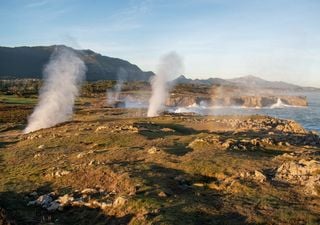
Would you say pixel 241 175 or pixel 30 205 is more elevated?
pixel 241 175

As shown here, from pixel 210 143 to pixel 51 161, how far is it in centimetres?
1242

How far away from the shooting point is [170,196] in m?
20.7

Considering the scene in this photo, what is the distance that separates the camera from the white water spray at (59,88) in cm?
6319

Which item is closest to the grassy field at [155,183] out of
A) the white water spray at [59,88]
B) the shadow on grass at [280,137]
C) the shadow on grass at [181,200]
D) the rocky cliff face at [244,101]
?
the shadow on grass at [181,200]

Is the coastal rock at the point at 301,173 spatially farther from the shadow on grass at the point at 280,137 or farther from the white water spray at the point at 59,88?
the white water spray at the point at 59,88

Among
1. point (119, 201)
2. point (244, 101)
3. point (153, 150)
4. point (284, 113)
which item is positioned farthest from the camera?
point (244, 101)

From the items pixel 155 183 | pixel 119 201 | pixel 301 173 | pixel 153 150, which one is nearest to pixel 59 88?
pixel 153 150

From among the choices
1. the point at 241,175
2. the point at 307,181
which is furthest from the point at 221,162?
the point at 307,181

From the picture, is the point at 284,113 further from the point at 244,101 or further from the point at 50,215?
the point at 50,215

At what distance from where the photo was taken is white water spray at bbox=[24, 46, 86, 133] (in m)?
63.2

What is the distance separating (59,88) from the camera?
6488 cm

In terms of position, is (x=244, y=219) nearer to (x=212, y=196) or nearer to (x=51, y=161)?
(x=212, y=196)

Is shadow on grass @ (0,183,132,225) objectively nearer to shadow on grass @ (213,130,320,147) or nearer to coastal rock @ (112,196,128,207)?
coastal rock @ (112,196,128,207)

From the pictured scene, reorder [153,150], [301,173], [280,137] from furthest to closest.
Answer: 1. [280,137]
2. [153,150]
3. [301,173]
